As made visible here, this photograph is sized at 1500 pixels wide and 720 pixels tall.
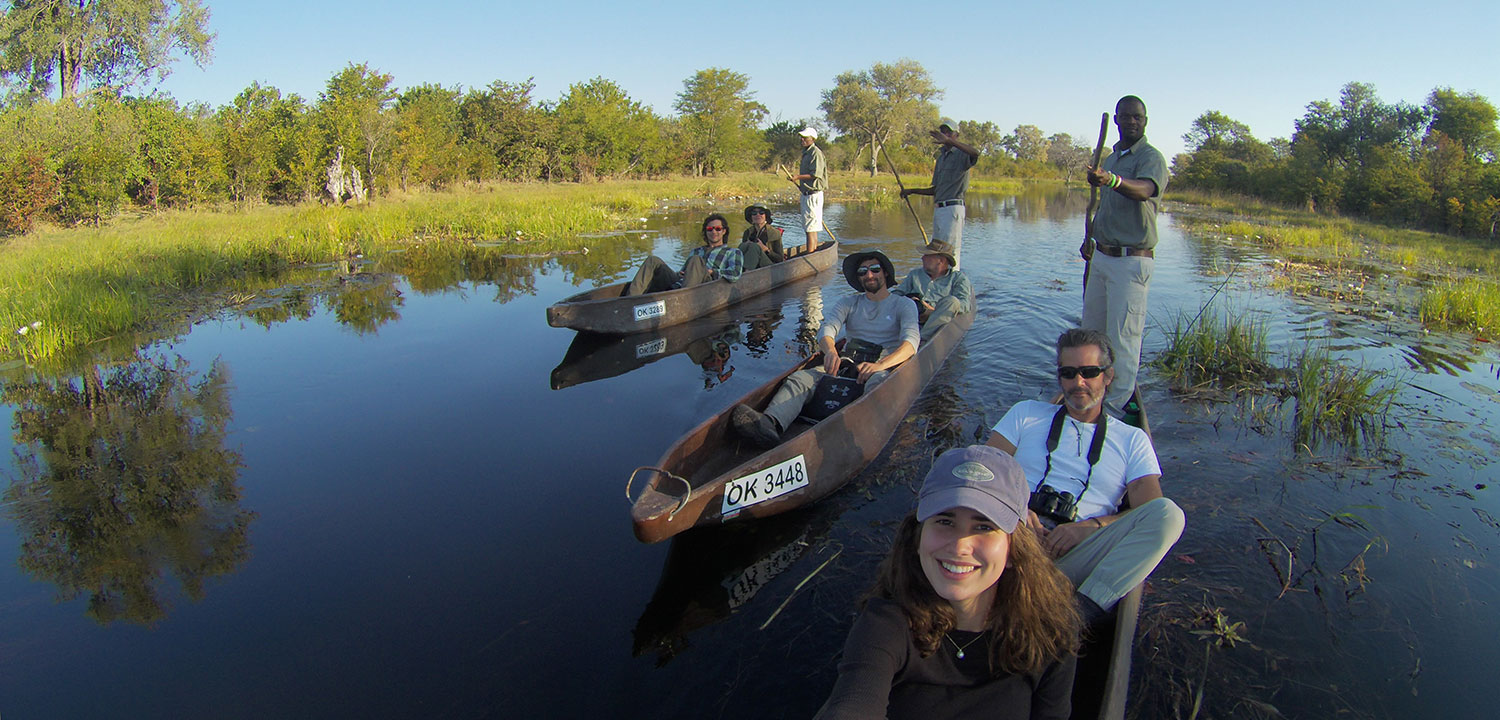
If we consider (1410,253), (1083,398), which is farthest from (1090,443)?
(1410,253)

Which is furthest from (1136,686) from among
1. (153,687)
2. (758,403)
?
(153,687)

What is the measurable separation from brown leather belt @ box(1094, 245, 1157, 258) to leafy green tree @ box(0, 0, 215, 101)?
2893cm

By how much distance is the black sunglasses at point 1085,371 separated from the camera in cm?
336

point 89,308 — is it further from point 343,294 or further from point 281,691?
point 281,691

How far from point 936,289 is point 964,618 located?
6109 mm

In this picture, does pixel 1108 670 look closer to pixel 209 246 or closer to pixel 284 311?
pixel 284 311

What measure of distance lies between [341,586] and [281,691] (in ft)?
2.72

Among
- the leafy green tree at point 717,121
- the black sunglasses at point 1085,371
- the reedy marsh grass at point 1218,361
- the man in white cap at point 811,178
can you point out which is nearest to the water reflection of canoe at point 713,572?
the black sunglasses at point 1085,371

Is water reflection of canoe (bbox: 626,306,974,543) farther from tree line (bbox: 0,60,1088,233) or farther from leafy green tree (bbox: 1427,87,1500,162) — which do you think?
leafy green tree (bbox: 1427,87,1500,162)

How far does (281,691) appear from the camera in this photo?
329 cm

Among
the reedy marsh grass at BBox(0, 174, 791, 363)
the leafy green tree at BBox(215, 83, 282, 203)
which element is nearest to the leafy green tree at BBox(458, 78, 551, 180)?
the reedy marsh grass at BBox(0, 174, 791, 363)

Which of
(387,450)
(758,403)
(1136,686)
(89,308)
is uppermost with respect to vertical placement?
(89,308)

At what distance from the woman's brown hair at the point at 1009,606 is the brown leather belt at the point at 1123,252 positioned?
4177 mm

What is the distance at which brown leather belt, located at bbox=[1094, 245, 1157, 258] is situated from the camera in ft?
18.0
